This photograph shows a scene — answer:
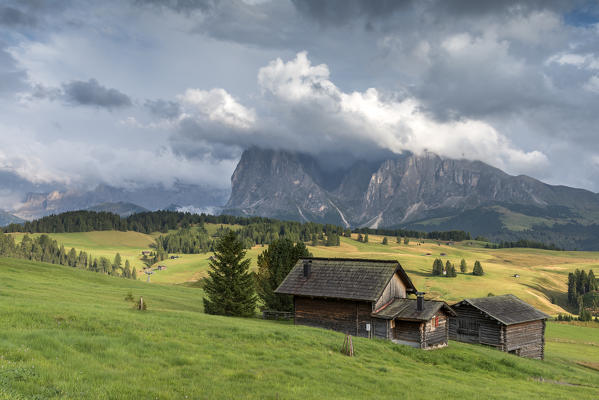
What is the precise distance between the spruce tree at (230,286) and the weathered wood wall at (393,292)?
14494mm

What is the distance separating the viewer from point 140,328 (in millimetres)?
20375

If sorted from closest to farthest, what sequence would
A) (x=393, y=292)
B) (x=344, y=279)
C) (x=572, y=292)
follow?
(x=344, y=279)
(x=393, y=292)
(x=572, y=292)

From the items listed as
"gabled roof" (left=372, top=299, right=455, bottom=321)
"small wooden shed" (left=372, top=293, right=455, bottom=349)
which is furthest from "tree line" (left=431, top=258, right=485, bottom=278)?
"small wooden shed" (left=372, top=293, right=455, bottom=349)

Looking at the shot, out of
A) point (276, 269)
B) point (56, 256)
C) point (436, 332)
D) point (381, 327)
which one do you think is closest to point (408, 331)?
point (381, 327)

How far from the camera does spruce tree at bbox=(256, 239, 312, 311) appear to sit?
5034 cm

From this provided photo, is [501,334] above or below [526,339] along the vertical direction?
above

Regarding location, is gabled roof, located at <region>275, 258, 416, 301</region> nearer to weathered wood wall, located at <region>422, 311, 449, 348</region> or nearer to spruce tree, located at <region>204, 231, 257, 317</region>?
spruce tree, located at <region>204, 231, 257, 317</region>

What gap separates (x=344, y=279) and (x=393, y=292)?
5349mm

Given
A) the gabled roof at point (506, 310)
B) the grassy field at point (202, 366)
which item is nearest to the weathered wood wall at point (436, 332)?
the grassy field at point (202, 366)

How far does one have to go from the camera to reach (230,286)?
43.9 m

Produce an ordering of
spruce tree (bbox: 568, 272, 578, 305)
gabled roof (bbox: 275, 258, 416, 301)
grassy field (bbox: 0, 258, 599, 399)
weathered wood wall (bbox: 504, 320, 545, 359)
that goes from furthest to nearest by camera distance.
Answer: spruce tree (bbox: 568, 272, 578, 305), weathered wood wall (bbox: 504, 320, 545, 359), gabled roof (bbox: 275, 258, 416, 301), grassy field (bbox: 0, 258, 599, 399)

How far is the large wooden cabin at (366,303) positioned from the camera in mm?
36844

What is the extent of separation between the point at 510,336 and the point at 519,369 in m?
17.2

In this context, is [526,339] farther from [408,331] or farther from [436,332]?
[408,331]
